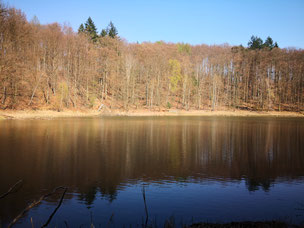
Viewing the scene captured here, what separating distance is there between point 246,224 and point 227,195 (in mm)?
3241

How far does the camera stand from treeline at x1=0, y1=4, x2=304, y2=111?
165 feet

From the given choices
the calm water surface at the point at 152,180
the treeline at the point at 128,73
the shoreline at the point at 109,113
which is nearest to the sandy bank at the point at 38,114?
the shoreline at the point at 109,113

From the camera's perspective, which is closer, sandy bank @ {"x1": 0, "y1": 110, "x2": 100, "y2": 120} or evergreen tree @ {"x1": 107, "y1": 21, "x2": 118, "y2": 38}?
sandy bank @ {"x1": 0, "y1": 110, "x2": 100, "y2": 120}

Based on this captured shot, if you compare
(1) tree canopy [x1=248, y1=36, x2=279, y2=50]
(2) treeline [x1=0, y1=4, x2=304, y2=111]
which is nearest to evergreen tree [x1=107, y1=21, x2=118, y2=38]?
(2) treeline [x1=0, y1=4, x2=304, y2=111]

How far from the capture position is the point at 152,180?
12531 mm

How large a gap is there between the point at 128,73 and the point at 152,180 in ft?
182

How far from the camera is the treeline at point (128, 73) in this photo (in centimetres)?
5025

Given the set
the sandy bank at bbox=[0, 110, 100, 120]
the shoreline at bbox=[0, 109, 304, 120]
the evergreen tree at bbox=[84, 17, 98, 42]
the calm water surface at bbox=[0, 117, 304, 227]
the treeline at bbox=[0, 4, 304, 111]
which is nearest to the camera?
the calm water surface at bbox=[0, 117, 304, 227]

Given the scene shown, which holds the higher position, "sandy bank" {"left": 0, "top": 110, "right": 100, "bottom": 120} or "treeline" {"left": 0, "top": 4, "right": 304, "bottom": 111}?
"treeline" {"left": 0, "top": 4, "right": 304, "bottom": 111}

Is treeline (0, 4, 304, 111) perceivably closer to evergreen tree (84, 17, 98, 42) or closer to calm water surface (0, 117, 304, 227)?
evergreen tree (84, 17, 98, 42)

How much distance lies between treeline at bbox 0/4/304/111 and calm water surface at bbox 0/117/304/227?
31.6 meters

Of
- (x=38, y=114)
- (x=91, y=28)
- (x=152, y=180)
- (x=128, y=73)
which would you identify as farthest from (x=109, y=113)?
(x=152, y=180)

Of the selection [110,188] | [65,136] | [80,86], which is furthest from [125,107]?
[110,188]

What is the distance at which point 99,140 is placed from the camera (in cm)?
2341
